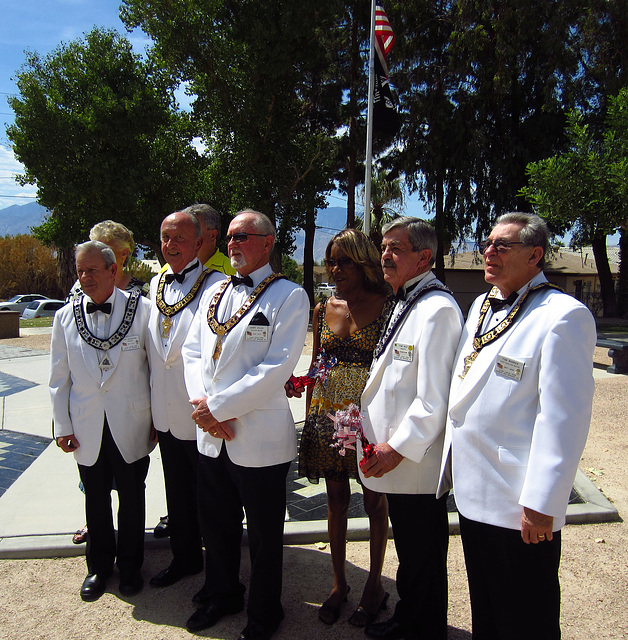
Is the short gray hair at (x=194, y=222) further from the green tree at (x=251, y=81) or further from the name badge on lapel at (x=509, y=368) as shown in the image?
the green tree at (x=251, y=81)

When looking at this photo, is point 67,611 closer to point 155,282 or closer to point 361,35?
point 155,282

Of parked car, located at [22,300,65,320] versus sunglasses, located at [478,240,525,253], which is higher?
sunglasses, located at [478,240,525,253]

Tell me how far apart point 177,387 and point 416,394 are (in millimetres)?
1517

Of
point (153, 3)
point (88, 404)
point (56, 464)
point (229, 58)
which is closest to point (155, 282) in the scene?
point (88, 404)

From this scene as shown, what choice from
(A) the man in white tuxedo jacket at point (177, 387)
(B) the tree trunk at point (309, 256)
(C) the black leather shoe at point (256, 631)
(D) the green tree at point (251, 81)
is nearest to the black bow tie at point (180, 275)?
(A) the man in white tuxedo jacket at point (177, 387)

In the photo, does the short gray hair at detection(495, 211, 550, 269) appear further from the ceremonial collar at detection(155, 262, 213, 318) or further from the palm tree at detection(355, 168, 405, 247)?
the palm tree at detection(355, 168, 405, 247)

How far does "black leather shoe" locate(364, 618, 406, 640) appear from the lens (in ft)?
9.61

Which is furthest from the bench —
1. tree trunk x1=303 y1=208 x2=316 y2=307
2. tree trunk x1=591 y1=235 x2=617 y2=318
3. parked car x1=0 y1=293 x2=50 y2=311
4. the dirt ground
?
parked car x1=0 y1=293 x2=50 y2=311

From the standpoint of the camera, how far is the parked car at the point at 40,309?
27734 mm

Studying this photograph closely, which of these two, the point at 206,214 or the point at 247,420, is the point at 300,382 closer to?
the point at 247,420

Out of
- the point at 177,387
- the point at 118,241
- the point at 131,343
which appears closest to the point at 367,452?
the point at 177,387

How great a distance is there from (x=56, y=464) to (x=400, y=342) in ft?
13.7

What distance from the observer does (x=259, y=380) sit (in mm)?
2879

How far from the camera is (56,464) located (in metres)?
5.44
